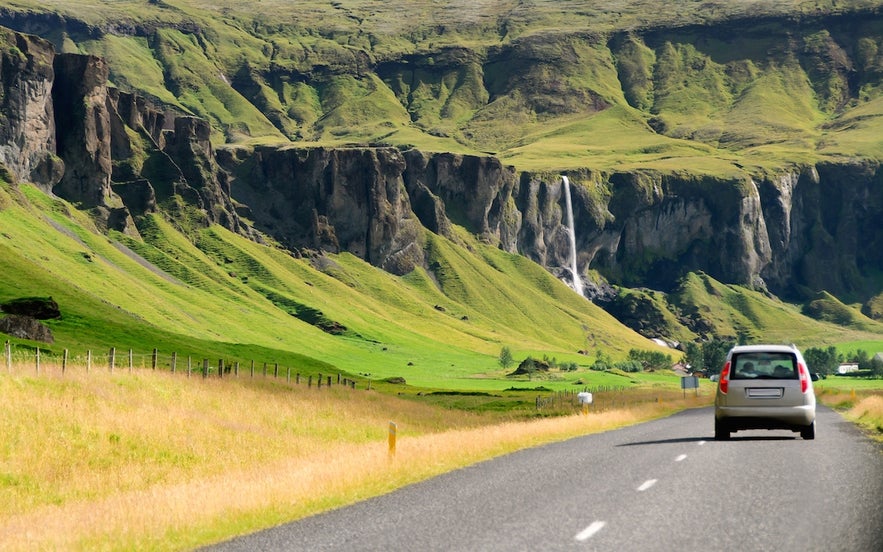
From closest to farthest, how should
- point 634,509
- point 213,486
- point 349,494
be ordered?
point 634,509 < point 349,494 < point 213,486

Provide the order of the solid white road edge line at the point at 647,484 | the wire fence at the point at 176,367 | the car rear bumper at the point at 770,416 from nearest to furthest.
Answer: the solid white road edge line at the point at 647,484 → the car rear bumper at the point at 770,416 → the wire fence at the point at 176,367

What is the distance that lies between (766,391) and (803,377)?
117 centimetres

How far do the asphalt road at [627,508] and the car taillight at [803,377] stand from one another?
2.72 m

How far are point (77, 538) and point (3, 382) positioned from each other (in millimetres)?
23721

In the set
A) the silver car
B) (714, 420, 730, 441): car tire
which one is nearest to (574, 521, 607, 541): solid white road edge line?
the silver car

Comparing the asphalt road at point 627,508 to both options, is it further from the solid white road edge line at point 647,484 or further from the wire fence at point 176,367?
the wire fence at point 176,367

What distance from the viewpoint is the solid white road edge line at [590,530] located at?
53.9 feet

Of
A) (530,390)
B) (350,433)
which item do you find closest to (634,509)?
(350,433)

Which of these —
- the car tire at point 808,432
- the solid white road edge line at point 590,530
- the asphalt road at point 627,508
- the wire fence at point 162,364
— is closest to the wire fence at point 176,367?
the wire fence at point 162,364

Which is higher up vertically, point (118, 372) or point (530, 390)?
point (118, 372)

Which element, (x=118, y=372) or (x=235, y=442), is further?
(x=118, y=372)

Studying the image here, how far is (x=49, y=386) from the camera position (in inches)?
1645

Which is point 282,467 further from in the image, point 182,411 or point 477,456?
point 182,411

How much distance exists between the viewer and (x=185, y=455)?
38.2m
